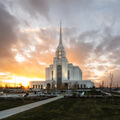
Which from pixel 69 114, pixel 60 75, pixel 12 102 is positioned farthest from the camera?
pixel 60 75

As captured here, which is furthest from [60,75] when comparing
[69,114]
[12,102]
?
[69,114]

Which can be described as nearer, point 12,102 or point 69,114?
point 69,114

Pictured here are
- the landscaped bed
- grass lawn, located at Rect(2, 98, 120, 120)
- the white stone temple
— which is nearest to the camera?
grass lawn, located at Rect(2, 98, 120, 120)

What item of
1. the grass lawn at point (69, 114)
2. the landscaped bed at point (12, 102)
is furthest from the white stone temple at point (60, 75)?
the grass lawn at point (69, 114)

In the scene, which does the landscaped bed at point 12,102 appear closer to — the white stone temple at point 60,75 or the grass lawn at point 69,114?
the grass lawn at point 69,114

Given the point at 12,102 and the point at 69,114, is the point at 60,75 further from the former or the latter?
the point at 69,114

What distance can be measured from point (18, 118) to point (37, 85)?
353 feet

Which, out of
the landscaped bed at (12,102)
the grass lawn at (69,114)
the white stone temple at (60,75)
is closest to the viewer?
the grass lawn at (69,114)

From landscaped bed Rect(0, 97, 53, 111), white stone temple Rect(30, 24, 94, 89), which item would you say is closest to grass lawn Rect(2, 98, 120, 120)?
landscaped bed Rect(0, 97, 53, 111)

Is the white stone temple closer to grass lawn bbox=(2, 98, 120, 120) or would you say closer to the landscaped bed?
the landscaped bed

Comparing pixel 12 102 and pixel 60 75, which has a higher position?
pixel 60 75

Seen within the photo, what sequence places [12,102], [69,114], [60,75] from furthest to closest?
1. [60,75]
2. [12,102]
3. [69,114]

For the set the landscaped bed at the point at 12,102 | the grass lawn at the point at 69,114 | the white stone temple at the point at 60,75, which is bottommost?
the grass lawn at the point at 69,114

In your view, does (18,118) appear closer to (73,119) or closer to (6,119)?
(6,119)
